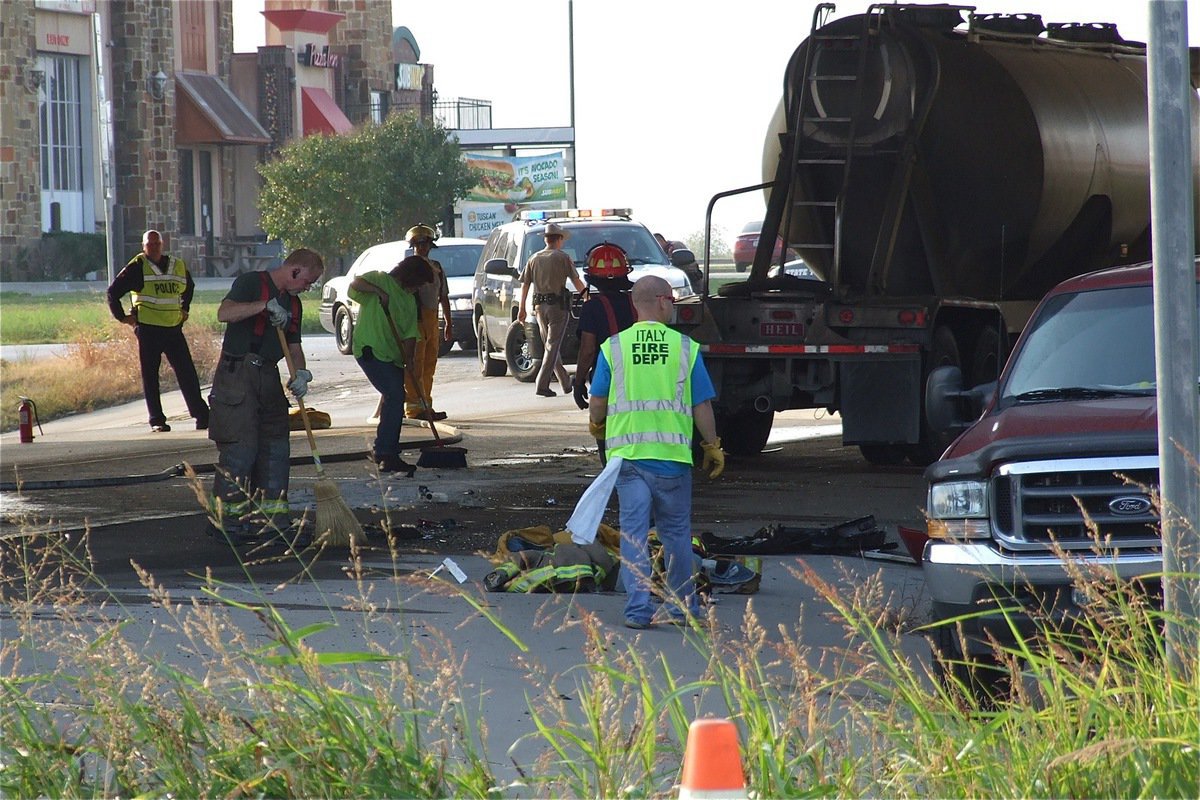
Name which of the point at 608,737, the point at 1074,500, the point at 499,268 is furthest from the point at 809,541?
the point at 499,268

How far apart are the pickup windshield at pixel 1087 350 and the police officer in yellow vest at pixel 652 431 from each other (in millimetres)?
1444

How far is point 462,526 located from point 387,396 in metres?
2.38

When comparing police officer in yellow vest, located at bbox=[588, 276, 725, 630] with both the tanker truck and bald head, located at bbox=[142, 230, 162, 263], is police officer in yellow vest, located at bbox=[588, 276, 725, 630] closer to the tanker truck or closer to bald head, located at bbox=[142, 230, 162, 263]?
the tanker truck

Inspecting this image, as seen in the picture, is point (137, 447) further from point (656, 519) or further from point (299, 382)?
point (656, 519)

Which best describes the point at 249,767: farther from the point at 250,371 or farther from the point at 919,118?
the point at 919,118

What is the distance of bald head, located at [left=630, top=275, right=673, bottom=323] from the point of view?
7.91 m

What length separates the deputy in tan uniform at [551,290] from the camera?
18422 mm

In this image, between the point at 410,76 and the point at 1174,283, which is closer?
the point at 1174,283

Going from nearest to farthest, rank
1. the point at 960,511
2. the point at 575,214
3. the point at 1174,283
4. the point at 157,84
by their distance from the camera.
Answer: the point at 1174,283, the point at 960,511, the point at 575,214, the point at 157,84

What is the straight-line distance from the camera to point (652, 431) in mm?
7758

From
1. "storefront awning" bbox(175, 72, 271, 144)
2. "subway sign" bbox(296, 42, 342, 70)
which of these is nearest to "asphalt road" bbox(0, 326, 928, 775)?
"storefront awning" bbox(175, 72, 271, 144)

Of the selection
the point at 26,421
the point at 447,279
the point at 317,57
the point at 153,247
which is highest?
the point at 317,57

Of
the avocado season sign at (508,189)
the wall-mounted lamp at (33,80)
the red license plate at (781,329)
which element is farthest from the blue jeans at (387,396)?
the avocado season sign at (508,189)

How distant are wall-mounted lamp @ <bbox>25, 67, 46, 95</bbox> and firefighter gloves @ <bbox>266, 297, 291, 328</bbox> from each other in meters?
36.4
